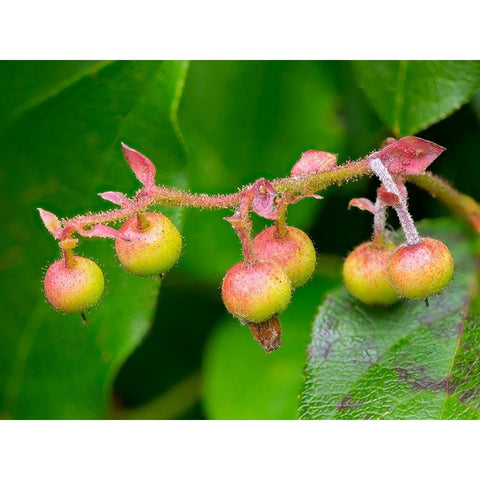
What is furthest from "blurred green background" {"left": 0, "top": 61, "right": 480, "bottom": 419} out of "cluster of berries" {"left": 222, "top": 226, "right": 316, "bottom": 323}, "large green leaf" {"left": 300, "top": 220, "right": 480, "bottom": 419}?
"cluster of berries" {"left": 222, "top": 226, "right": 316, "bottom": 323}

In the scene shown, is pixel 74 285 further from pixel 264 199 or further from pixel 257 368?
pixel 257 368

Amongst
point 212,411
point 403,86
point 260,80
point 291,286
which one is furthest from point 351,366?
point 260,80

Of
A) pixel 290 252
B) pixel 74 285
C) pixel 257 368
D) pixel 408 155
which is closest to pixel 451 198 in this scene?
pixel 408 155

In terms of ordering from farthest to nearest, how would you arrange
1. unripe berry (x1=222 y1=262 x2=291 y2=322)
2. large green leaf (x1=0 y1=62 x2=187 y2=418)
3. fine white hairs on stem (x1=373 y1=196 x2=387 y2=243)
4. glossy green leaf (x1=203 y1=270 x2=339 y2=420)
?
glossy green leaf (x1=203 y1=270 x2=339 y2=420) → large green leaf (x1=0 y1=62 x2=187 y2=418) → fine white hairs on stem (x1=373 y1=196 x2=387 y2=243) → unripe berry (x1=222 y1=262 x2=291 y2=322)

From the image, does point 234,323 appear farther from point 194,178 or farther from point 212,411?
point 194,178

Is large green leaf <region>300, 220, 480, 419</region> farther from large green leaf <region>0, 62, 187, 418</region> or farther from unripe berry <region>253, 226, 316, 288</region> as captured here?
large green leaf <region>0, 62, 187, 418</region>

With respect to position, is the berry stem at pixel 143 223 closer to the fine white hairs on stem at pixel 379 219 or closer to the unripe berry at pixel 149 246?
the unripe berry at pixel 149 246
